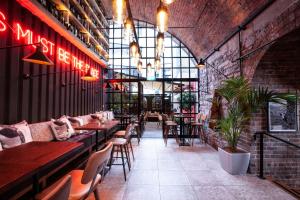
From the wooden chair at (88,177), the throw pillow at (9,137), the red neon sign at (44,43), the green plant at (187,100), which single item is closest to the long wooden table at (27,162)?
the wooden chair at (88,177)

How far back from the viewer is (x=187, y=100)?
8992mm

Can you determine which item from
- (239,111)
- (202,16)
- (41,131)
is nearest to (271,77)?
(239,111)

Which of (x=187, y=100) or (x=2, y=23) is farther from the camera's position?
(x=187, y=100)

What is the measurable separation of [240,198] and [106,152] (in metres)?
2.24

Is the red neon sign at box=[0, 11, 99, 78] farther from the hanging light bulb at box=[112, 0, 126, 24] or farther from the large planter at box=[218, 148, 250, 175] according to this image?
the large planter at box=[218, 148, 250, 175]

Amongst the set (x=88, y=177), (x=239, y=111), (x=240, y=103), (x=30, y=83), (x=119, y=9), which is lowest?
(x=88, y=177)

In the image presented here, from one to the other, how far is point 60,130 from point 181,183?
106 inches

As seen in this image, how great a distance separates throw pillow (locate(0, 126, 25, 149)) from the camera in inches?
107

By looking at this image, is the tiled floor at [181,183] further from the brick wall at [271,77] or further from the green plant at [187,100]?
the green plant at [187,100]

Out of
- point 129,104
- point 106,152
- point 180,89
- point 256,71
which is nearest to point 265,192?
point 256,71

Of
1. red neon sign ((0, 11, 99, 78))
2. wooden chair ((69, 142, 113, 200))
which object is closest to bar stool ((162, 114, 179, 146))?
red neon sign ((0, 11, 99, 78))

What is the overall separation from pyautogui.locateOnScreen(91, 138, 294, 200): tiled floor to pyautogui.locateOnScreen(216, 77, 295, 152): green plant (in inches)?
30.4

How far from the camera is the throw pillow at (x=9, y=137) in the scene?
2728 mm

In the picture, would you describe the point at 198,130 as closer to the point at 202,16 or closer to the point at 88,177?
the point at 202,16
